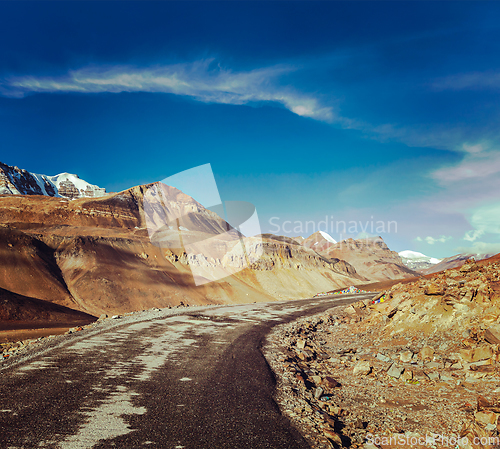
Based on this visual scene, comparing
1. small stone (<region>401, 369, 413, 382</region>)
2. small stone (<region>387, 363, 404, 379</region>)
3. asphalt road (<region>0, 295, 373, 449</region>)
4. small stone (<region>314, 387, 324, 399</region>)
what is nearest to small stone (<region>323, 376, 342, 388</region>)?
small stone (<region>314, 387, 324, 399</region>)

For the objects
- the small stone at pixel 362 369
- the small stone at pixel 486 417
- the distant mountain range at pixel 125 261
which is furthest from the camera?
the distant mountain range at pixel 125 261

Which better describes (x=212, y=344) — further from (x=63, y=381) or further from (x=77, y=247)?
(x=77, y=247)

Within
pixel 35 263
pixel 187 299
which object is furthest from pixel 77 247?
pixel 187 299

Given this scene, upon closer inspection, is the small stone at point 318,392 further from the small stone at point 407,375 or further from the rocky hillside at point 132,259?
the rocky hillside at point 132,259

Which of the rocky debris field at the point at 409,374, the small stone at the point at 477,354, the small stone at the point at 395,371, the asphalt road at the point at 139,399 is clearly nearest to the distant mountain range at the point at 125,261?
the asphalt road at the point at 139,399

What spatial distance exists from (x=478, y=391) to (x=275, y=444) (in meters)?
6.33

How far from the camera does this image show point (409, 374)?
9953 mm

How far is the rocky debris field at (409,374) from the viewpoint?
258 inches

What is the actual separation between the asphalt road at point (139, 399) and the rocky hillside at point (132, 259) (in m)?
32.0

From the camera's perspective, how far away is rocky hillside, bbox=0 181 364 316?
41.4 m

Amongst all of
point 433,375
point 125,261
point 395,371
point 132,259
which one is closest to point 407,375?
point 395,371

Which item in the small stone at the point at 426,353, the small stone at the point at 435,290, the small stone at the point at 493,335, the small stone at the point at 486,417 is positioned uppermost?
the small stone at the point at 435,290

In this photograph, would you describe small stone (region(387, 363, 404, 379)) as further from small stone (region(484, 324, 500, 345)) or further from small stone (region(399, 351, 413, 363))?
small stone (region(484, 324, 500, 345))

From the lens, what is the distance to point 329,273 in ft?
327
